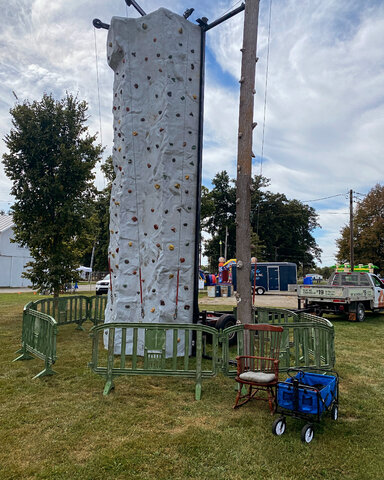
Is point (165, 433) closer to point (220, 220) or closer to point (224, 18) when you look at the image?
point (224, 18)

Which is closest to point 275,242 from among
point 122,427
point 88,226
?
point 88,226

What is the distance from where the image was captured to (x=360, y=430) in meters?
4.25

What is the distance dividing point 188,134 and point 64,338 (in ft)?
20.9

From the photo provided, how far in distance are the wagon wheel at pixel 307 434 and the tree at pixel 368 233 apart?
124ft

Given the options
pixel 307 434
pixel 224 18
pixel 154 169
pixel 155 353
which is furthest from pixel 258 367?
pixel 224 18

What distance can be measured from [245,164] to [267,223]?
182ft

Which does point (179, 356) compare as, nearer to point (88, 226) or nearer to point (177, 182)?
point (177, 182)

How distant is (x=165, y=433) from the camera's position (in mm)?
4094

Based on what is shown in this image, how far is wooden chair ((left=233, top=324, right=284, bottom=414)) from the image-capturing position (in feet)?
14.9

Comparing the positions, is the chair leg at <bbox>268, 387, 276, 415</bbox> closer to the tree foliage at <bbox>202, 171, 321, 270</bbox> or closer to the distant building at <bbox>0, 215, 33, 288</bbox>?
the distant building at <bbox>0, 215, 33, 288</bbox>

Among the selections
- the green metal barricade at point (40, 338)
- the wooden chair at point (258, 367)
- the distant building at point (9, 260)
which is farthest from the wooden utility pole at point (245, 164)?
the distant building at point (9, 260)

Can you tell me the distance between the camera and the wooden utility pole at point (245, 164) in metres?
6.00

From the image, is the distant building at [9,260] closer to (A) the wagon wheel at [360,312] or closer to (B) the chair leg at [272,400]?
(A) the wagon wheel at [360,312]

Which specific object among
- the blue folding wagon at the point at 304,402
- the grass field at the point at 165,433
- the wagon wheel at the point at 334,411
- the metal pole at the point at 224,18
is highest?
the metal pole at the point at 224,18
